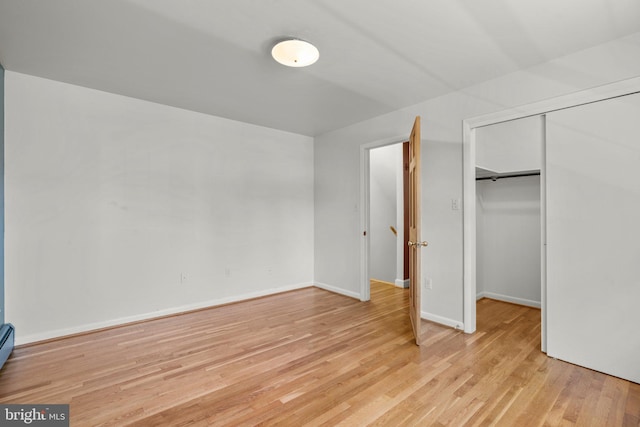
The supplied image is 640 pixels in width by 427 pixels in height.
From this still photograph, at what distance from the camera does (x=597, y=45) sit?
226 centimetres

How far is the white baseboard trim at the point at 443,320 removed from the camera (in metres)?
3.08

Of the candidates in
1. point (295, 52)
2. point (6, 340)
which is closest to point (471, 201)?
point (295, 52)

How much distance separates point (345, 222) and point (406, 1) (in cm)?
301

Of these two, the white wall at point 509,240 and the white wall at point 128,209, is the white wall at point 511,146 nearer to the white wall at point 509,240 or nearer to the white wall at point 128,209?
the white wall at point 509,240

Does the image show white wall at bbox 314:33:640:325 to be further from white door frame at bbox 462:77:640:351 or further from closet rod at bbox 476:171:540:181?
A: closet rod at bbox 476:171:540:181

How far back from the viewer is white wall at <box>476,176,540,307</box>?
376cm

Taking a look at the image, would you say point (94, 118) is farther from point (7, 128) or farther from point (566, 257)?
point (566, 257)

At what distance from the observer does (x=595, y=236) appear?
2.28 meters

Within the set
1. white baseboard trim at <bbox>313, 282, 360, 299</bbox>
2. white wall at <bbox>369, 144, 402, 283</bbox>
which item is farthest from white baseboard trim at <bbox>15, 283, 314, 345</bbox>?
white wall at <bbox>369, 144, 402, 283</bbox>

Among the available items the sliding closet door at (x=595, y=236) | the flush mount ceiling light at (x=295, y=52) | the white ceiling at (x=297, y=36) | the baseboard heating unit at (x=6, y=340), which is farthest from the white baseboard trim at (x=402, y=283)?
the baseboard heating unit at (x=6, y=340)

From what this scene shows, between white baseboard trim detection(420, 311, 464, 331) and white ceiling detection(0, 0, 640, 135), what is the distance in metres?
2.42

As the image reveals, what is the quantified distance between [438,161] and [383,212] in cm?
251

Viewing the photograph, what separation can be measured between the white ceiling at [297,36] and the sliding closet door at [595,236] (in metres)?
0.63

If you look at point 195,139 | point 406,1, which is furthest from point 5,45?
point 406,1
